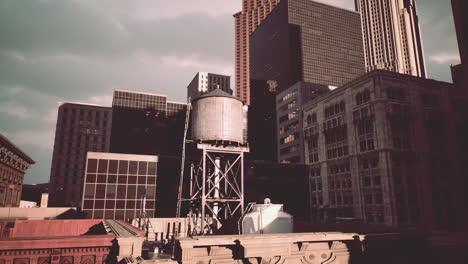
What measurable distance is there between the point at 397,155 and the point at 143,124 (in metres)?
113

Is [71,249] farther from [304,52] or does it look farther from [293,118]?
[304,52]

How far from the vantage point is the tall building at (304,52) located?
14088cm

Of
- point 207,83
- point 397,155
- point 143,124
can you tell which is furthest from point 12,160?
point 207,83

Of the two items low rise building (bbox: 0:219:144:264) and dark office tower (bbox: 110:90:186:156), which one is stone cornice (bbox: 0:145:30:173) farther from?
low rise building (bbox: 0:219:144:264)

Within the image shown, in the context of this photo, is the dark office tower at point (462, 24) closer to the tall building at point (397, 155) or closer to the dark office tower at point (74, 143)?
the tall building at point (397, 155)

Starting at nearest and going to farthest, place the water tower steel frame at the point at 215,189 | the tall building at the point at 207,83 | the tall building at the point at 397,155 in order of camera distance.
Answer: the water tower steel frame at the point at 215,189
the tall building at the point at 397,155
the tall building at the point at 207,83

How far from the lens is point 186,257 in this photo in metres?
12.4

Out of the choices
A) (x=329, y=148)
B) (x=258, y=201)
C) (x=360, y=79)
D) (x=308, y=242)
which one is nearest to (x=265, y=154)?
(x=329, y=148)

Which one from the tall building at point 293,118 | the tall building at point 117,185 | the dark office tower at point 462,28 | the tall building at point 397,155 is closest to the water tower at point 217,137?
the tall building at point 117,185

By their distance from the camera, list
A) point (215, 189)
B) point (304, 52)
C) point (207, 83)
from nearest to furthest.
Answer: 1. point (215, 189)
2. point (304, 52)
3. point (207, 83)

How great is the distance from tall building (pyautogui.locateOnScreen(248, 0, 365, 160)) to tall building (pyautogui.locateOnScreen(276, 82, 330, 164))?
41.7 m

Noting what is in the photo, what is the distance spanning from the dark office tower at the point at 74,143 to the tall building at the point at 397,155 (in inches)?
4218

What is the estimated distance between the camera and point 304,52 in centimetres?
13825

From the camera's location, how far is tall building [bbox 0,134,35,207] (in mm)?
61500
